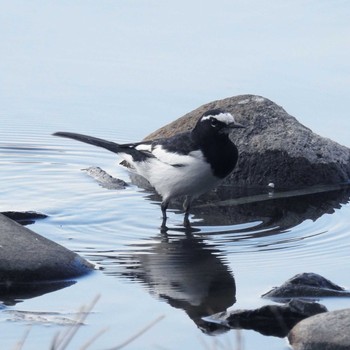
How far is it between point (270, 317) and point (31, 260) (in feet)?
6.02

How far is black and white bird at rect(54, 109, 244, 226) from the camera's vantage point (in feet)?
35.5

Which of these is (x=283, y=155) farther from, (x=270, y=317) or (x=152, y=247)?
(x=270, y=317)

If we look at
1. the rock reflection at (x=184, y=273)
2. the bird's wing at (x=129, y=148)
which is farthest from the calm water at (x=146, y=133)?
the bird's wing at (x=129, y=148)

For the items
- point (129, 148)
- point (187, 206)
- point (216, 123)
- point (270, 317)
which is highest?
point (216, 123)

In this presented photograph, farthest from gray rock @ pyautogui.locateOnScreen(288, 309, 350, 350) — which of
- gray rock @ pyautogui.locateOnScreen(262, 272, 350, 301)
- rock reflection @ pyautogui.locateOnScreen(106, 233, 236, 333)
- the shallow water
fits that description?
gray rock @ pyautogui.locateOnScreen(262, 272, 350, 301)

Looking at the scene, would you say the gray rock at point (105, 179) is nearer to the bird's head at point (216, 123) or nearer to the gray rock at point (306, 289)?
the bird's head at point (216, 123)

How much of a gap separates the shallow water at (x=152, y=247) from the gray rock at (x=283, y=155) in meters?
0.32

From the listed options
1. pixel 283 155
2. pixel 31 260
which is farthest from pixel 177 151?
pixel 31 260

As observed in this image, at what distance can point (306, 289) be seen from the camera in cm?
845

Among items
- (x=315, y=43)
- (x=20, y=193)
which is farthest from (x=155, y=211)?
(x=315, y=43)

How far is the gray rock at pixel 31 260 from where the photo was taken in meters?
8.65

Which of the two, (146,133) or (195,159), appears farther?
(146,133)

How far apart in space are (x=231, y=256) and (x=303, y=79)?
17.7 ft

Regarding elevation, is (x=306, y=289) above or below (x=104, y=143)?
below
